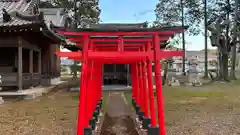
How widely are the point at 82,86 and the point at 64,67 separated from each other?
6628 centimetres

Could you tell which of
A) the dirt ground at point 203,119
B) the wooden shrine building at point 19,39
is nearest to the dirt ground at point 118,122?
the dirt ground at point 203,119

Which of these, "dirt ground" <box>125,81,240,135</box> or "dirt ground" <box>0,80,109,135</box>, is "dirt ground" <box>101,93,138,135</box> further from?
"dirt ground" <box>125,81,240,135</box>

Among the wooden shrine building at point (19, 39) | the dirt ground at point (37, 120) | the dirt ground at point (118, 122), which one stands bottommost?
the dirt ground at point (118, 122)

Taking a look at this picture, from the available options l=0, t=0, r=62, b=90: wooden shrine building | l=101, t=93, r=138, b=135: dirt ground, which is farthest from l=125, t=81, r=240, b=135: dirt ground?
l=0, t=0, r=62, b=90: wooden shrine building

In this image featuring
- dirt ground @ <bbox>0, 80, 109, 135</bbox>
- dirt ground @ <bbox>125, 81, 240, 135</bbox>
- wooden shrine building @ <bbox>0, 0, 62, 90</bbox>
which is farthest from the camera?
wooden shrine building @ <bbox>0, 0, 62, 90</bbox>

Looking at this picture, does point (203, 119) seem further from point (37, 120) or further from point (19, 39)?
point (19, 39)

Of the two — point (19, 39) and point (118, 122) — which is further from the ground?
point (19, 39)

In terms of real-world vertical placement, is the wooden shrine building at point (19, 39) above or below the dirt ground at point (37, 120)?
above

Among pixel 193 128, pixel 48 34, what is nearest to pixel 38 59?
pixel 48 34

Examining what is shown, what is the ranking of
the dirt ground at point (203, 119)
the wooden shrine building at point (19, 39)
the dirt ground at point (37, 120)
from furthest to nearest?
the wooden shrine building at point (19, 39) → the dirt ground at point (37, 120) → the dirt ground at point (203, 119)

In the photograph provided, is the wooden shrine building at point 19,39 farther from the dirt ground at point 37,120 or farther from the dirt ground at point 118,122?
the dirt ground at point 118,122

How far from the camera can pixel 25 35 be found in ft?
55.7

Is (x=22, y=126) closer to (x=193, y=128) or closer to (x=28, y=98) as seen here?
(x=193, y=128)

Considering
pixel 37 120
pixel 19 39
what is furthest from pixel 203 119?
pixel 19 39
